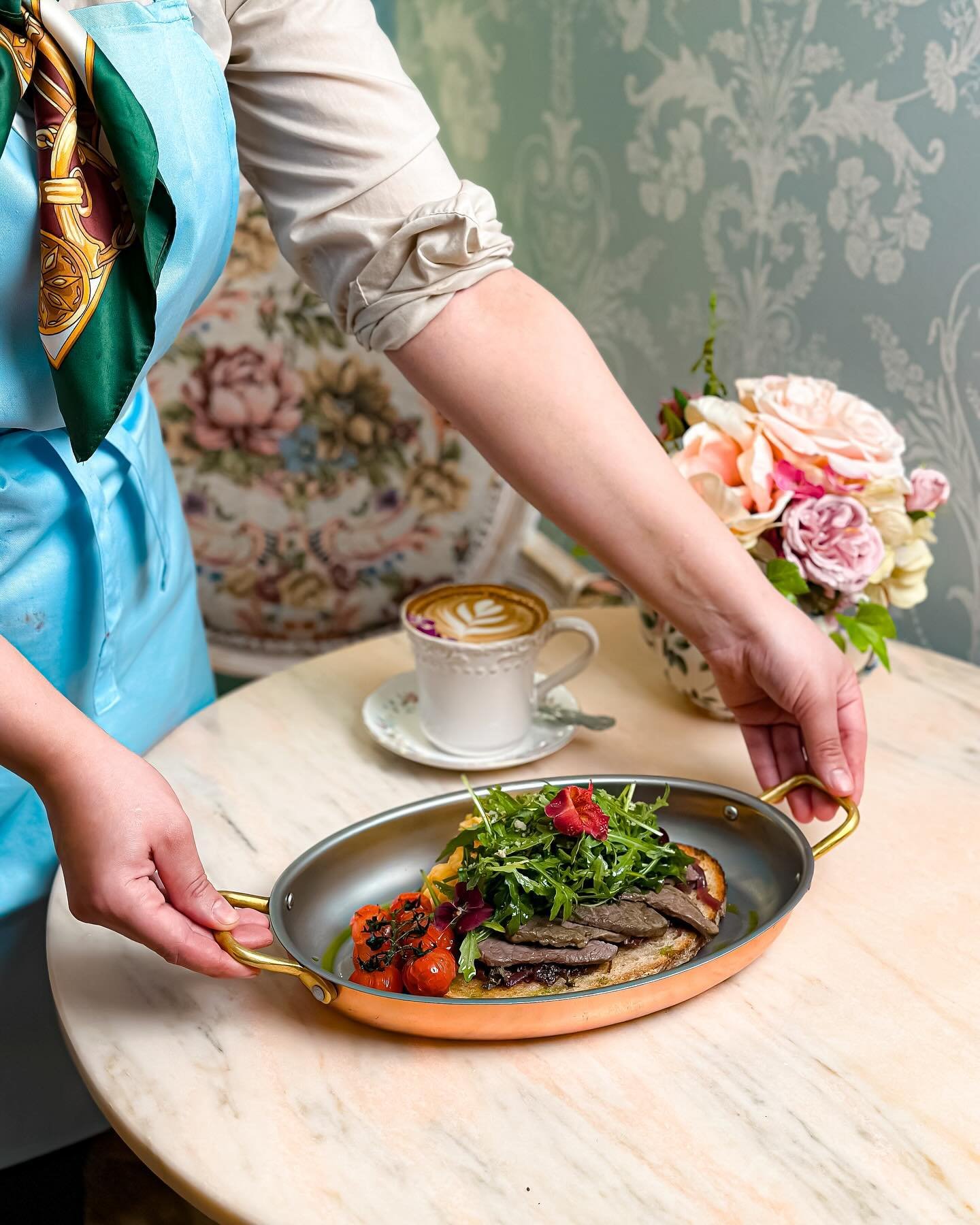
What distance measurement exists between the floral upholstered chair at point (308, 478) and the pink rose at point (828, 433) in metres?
0.68

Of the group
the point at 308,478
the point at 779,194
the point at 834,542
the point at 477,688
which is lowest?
the point at 308,478

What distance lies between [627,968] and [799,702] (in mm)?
270

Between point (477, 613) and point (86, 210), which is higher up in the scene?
point (86, 210)

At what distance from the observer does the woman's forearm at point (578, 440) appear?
0.88 metres

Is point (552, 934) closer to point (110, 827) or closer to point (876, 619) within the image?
point (110, 827)

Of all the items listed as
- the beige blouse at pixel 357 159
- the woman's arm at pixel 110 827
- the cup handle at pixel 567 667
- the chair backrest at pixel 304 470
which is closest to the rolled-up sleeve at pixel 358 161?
the beige blouse at pixel 357 159

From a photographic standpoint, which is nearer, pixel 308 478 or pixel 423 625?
pixel 423 625

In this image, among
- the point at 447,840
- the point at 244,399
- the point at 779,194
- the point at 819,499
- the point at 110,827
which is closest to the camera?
the point at 110,827

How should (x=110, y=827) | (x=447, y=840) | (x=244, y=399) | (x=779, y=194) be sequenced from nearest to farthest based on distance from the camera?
(x=110, y=827) < (x=447, y=840) < (x=779, y=194) < (x=244, y=399)

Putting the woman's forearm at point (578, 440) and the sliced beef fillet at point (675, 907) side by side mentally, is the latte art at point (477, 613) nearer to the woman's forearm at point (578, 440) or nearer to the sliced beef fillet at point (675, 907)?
the woman's forearm at point (578, 440)

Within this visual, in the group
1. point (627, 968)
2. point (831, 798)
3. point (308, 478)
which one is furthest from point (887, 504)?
point (308, 478)

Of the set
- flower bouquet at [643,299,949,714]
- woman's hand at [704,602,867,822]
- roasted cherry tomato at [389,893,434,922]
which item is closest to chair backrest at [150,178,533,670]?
flower bouquet at [643,299,949,714]

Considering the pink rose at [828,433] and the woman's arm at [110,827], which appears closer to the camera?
the woman's arm at [110,827]

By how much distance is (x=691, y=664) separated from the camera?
1000mm
